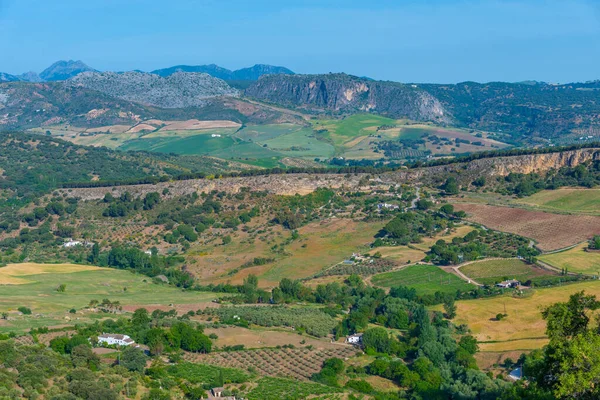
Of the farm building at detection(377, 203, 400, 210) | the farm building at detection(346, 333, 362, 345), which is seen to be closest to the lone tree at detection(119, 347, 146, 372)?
the farm building at detection(346, 333, 362, 345)

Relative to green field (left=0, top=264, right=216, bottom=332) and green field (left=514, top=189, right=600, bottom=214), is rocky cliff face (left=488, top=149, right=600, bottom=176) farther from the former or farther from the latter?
green field (left=0, top=264, right=216, bottom=332)

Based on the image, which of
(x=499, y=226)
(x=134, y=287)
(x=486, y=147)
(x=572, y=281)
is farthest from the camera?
(x=486, y=147)

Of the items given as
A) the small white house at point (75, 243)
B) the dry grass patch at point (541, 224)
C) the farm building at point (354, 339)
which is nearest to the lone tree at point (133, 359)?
the farm building at point (354, 339)

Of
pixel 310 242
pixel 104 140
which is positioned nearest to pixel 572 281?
pixel 310 242

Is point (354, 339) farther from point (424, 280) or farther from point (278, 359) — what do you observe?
point (424, 280)

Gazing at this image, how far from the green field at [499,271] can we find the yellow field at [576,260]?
2074mm

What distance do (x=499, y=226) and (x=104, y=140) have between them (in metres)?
129

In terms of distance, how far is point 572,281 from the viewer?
209ft

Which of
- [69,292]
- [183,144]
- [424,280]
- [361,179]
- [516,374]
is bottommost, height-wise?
[69,292]

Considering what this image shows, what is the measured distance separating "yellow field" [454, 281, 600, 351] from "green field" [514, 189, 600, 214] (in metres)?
24.0

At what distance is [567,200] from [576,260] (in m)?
21.4

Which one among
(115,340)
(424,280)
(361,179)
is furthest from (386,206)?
(115,340)

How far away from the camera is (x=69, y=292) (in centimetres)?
6862

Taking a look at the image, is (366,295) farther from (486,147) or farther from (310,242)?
(486,147)
